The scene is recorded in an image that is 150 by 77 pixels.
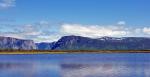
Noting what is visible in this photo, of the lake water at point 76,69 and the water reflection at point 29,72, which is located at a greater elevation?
the water reflection at point 29,72

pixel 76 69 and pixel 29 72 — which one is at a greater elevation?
pixel 29 72

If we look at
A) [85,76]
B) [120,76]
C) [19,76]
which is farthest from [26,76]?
[120,76]

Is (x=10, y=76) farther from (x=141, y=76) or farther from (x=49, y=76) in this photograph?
(x=141, y=76)

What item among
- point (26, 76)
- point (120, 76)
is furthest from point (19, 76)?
point (120, 76)

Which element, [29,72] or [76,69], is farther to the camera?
[76,69]

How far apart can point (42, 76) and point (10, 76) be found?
463 cm

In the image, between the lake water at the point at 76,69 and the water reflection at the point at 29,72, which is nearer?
the water reflection at the point at 29,72

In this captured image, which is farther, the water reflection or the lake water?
the lake water

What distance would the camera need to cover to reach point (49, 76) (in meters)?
49.9

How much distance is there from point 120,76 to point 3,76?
653 inches

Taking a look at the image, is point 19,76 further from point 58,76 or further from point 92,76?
point 92,76

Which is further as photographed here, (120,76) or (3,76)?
(3,76)

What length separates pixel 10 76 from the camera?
50.5 metres

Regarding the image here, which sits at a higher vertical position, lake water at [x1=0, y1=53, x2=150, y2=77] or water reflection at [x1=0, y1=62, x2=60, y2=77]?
water reflection at [x1=0, y1=62, x2=60, y2=77]
